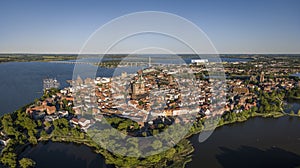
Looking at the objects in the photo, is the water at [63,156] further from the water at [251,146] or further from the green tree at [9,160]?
the water at [251,146]

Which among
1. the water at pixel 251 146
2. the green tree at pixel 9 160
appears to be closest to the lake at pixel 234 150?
the water at pixel 251 146

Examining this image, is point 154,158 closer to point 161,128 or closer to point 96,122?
point 161,128

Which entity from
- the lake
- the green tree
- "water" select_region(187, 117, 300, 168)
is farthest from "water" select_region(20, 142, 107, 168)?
"water" select_region(187, 117, 300, 168)

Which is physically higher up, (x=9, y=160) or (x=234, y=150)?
(x=9, y=160)

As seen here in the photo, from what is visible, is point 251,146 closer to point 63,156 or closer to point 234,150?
point 234,150

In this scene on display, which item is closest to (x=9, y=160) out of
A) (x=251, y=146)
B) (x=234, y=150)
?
(x=234, y=150)

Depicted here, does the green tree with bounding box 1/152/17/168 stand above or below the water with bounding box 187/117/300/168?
above

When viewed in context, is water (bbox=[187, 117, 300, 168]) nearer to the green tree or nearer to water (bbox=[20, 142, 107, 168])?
water (bbox=[20, 142, 107, 168])

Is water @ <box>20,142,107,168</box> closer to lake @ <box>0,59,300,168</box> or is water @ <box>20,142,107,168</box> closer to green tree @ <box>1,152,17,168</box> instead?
lake @ <box>0,59,300,168</box>

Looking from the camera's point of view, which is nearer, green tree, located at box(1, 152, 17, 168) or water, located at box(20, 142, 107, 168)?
green tree, located at box(1, 152, 17, 168)

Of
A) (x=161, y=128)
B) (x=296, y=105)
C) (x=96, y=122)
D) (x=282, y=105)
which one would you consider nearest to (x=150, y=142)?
(x=161, y=128)

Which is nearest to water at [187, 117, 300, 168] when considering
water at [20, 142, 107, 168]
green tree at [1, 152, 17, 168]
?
water at [20, 142, 107, 168]
